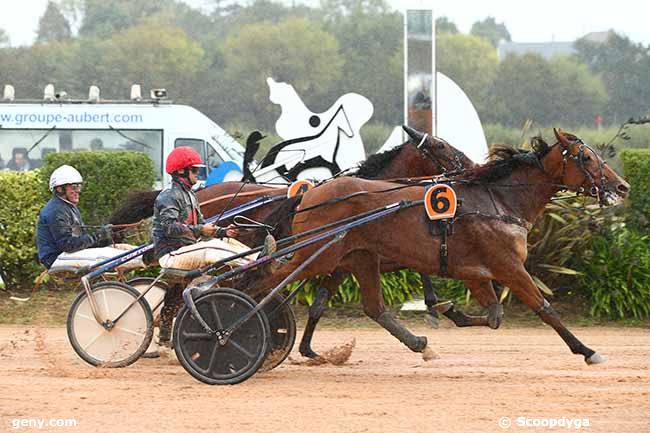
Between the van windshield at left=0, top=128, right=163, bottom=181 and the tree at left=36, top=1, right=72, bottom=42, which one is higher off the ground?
the tree at left=36, top=1, right=72, bottom=42

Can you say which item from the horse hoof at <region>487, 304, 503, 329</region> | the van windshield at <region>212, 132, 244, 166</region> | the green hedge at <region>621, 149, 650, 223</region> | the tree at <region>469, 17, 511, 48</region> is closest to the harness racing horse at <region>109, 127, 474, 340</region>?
the horse hoof at <region>487, 304, 503, 329</region>

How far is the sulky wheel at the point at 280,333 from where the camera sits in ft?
27.7

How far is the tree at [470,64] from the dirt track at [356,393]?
26.3 m

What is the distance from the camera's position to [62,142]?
18.3 meters

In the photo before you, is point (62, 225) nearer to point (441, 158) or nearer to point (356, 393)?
point (356, 393)

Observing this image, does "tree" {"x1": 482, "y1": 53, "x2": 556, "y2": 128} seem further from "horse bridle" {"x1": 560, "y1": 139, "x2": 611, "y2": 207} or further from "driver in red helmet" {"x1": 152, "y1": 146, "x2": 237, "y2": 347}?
"driver in red helmet" {"x1": 152, "y1": 146, "x2": 237, "y2": 347}

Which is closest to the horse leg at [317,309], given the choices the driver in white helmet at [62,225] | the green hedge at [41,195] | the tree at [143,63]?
the driver in white helmet at [62,225]

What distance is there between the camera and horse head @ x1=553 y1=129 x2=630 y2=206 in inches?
334

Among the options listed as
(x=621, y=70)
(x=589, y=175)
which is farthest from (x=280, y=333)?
(x=621, y=70)

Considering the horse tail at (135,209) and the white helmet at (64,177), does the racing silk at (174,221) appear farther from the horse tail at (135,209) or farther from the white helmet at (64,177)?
the horse tail at (135,209)

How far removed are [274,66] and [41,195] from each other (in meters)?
24.3

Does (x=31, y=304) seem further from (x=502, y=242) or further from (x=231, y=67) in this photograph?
(x=231, y=67)
